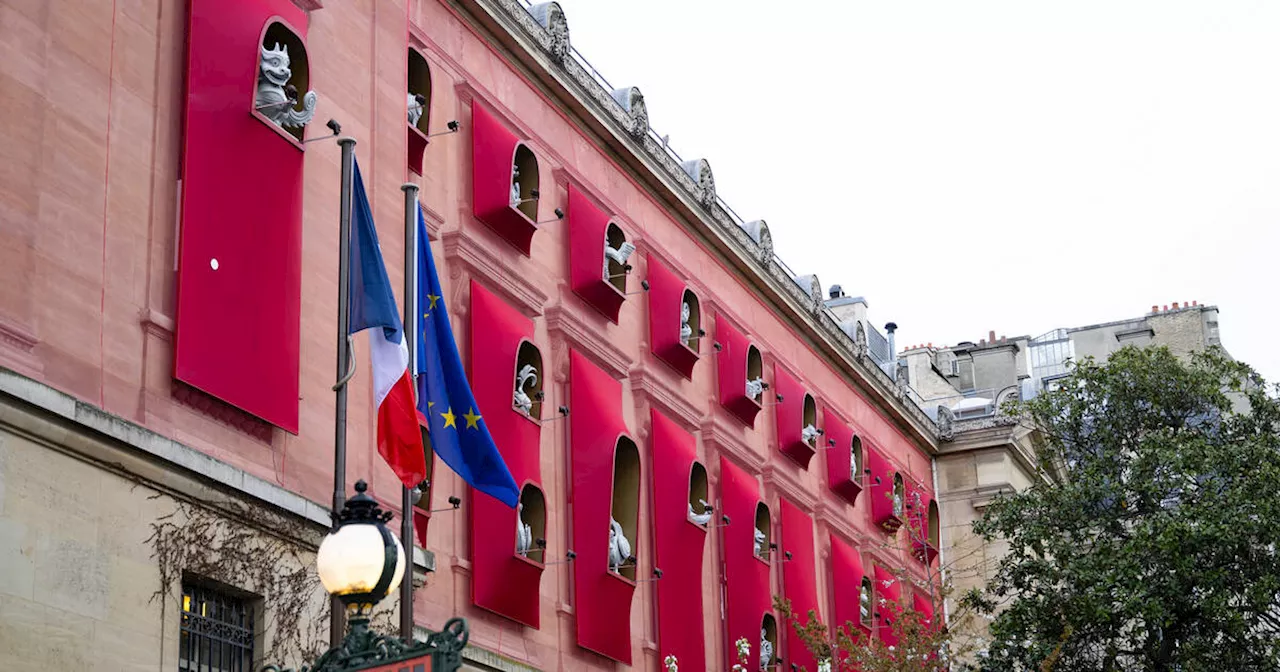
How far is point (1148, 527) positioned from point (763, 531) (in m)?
8.39

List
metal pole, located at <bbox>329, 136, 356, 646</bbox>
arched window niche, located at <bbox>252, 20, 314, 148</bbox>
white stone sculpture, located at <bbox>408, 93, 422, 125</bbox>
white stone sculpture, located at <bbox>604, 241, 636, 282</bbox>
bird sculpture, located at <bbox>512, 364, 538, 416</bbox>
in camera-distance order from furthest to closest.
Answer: white stone sculpture, located at <bbox>604, 241, 636, 282</bbox> → bird sculpture, located at <bbox>512, 364, 538, 416</bbox> → white stone sculpture, located at <bbox>408, 93, 422, 125</bbox> → arched window niche, located at <bbox>252, 20, 314, 148</bbox> → metal pole, located at <bbox>329, 136, 356, 646</bbox>

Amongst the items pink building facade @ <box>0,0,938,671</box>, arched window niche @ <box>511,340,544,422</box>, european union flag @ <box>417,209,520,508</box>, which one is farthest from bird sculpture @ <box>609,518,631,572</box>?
european union flag @ <box>417,209,520,508</box>

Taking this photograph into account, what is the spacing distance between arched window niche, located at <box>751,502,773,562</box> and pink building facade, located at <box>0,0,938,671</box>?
103 mm

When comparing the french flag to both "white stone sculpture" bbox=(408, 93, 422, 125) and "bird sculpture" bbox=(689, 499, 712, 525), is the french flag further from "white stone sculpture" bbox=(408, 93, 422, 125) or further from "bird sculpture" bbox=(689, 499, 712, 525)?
"bird sculpture" bbox=(689, 499, 712, 525)

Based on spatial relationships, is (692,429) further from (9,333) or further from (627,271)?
(9,333)

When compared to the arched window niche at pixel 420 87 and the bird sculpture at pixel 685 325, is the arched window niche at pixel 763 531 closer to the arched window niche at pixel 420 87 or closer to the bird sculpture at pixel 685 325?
the bird sculpture at pixel 685 325

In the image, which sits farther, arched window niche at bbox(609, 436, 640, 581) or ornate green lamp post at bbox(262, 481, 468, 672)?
arched window niche at bbox(609, 436, 640, 581)

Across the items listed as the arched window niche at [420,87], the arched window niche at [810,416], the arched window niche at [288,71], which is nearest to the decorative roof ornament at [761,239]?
the arched window niche at [810,416]

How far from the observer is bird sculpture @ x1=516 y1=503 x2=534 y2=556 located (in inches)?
1283

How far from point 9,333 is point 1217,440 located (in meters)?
30.6

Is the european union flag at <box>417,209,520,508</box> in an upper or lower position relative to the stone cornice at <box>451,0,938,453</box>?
lower

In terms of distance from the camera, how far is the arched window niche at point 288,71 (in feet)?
81.4

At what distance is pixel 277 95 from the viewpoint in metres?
24.9

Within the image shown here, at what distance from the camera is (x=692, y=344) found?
41438 millimetres
